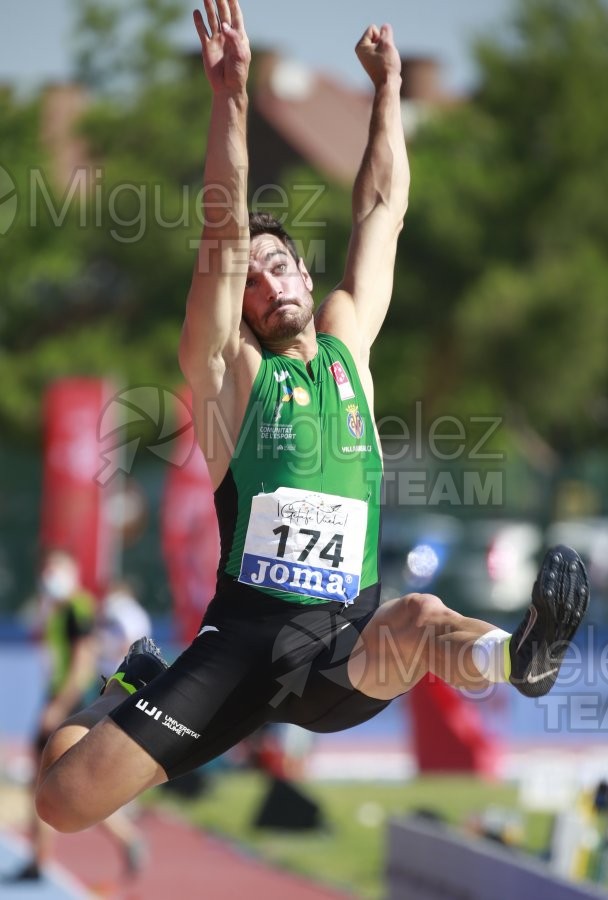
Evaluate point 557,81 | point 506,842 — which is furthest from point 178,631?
point 557,81

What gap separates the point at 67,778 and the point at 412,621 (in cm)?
132

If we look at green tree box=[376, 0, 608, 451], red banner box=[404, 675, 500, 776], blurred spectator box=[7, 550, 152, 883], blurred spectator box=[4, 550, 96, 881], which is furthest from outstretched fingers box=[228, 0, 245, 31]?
green tree box=[376, 0, 608, 451]

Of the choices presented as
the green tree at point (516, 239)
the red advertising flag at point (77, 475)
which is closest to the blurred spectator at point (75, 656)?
the red advertising flag at point (77, 475)

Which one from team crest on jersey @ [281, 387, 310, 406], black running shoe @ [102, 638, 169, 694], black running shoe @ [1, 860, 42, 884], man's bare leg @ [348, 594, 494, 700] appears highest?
team crest on jersey @ [281, 387, 310, 406]

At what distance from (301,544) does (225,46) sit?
176 cm

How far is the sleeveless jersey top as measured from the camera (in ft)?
16.5

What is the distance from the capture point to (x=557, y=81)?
3200 cm

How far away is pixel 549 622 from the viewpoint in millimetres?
4461

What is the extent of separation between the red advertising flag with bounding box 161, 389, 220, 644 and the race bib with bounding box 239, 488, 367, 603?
34.1 ft

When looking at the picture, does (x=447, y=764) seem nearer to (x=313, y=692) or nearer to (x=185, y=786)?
(x=185, y=786)

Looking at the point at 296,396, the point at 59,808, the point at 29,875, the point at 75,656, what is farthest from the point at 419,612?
the point at 29,875

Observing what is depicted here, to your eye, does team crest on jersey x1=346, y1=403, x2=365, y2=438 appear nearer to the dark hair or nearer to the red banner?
the dark hair

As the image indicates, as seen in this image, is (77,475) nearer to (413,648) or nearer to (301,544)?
(301,544)

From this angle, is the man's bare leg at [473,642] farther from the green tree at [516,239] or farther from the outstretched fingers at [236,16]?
the green tree at [516,239]
